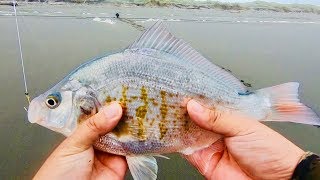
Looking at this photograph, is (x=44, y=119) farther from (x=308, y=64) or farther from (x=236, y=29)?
(x=236, y=29)

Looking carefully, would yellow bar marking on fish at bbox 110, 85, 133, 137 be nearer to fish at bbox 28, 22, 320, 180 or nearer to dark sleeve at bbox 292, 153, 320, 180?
fish at bbox 28, 22, 320, 180

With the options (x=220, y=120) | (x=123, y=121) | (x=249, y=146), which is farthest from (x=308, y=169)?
(x=123, y=121)

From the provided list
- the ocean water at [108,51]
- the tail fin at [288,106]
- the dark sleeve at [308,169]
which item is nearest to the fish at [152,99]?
the tail fin at [288,106]

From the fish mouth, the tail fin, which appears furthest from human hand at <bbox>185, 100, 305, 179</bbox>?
the fish mouth

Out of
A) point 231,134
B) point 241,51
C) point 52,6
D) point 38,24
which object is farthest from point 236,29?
point 231,134

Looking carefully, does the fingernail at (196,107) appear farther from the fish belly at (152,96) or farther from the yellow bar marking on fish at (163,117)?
the yellow bar marking on fish at (163,117)

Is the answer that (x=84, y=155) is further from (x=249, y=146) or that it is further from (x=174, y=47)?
(x=249, y=146)
